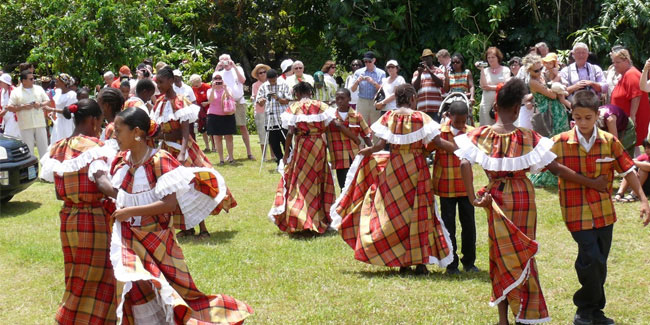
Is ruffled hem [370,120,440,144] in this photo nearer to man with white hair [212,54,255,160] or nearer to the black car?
the black car

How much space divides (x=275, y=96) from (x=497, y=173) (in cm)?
923

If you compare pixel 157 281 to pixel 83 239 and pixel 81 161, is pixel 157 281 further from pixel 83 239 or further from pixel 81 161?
pixel 81 161

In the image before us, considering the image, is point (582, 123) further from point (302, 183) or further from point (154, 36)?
point (154, 36)

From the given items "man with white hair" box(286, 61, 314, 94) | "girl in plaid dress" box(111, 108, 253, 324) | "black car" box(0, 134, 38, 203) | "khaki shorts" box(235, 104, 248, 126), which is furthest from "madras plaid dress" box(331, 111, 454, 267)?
"khaki shorts" box(235, 104, 248, 126)

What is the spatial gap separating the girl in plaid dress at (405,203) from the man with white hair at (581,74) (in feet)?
14.1

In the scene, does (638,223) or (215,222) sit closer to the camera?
(638,223)

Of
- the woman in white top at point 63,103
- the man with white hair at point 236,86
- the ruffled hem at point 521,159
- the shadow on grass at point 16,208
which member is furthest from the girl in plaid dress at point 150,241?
the man with white hair at point 236,86

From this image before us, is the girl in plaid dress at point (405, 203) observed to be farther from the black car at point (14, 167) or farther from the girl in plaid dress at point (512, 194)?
the black car at point (14, 167)

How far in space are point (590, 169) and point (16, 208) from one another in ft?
30.7

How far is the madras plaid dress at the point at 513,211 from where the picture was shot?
543 cm

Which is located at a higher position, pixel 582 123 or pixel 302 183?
pixel 582 123

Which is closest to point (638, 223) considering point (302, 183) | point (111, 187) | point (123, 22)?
point (302, 183)

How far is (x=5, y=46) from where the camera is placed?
88.4ft

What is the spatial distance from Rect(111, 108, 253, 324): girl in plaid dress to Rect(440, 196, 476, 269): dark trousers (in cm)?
281
